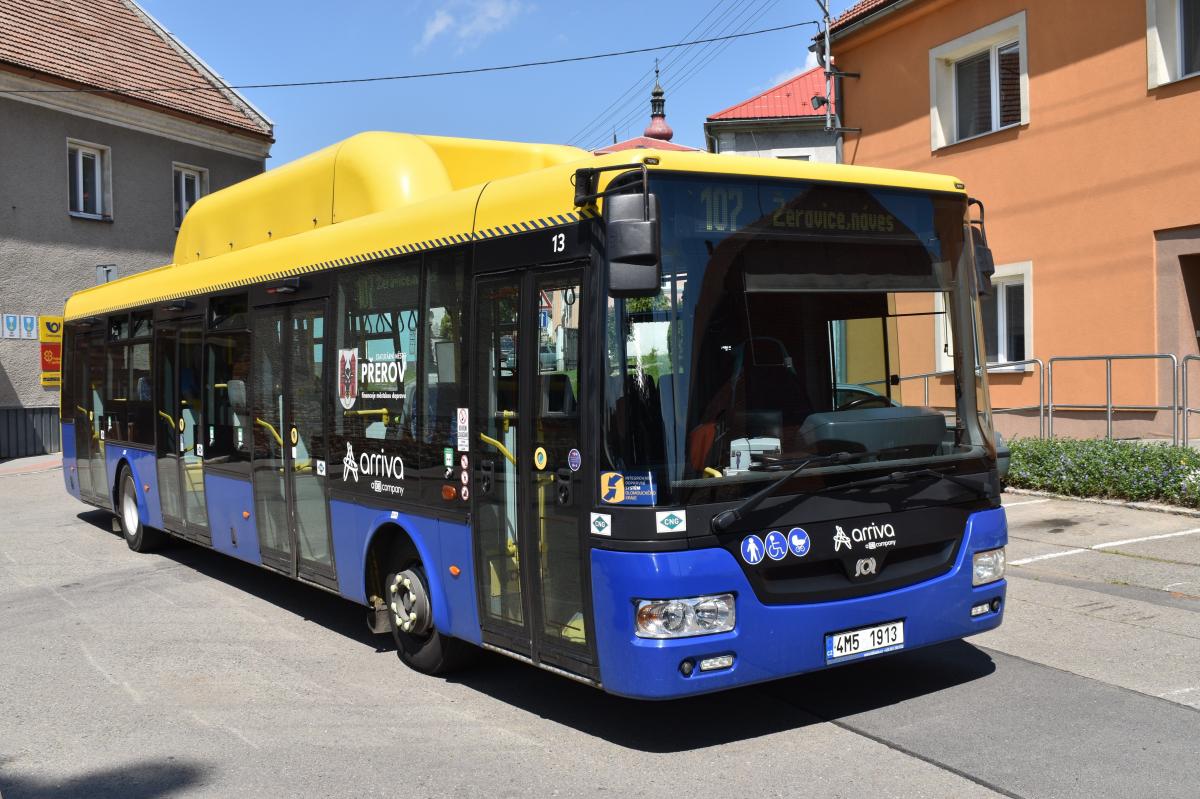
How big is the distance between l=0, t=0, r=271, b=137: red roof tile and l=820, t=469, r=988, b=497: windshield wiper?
23.7 m

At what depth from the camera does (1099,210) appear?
14.6 metres

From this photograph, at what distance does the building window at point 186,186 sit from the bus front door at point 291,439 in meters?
21.5

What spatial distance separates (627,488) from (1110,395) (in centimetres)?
1078

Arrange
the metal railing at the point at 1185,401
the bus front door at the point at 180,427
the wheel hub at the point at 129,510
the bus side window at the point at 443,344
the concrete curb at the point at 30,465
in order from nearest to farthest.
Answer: the bus side window at the point at 443,344
the bus front door at the point at 180,427
the wheel hub at the point at 129,510
the metal railing at the point at 1185,401
the concrete curb at the point at 30,465

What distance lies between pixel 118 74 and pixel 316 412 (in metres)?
22.5

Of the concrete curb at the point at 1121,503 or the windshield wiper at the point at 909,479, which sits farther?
the concrete curb at the point at 1121,503

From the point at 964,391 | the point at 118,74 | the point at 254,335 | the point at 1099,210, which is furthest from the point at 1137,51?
the point at 118,74

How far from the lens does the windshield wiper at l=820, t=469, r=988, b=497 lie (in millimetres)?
5252

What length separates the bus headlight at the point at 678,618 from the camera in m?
4.86

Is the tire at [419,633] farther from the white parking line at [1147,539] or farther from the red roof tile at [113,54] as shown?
Answer: the red roof tile at [113,54]

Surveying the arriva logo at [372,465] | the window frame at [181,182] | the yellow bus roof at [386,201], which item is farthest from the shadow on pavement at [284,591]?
the window frame at [181,182]

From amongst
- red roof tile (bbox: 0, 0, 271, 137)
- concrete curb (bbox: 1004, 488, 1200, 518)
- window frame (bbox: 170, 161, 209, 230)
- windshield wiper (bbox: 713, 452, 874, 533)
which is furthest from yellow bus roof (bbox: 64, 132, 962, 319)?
window frame (bbox: 170, 161, 209, 230)

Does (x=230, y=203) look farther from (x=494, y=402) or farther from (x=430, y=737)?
(x=430, y=737)

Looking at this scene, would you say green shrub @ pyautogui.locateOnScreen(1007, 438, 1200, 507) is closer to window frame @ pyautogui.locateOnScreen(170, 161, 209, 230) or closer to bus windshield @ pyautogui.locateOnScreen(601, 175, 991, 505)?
bus windshield @ pyautogui.locateOnScreen(601, 175, 991, 505)
